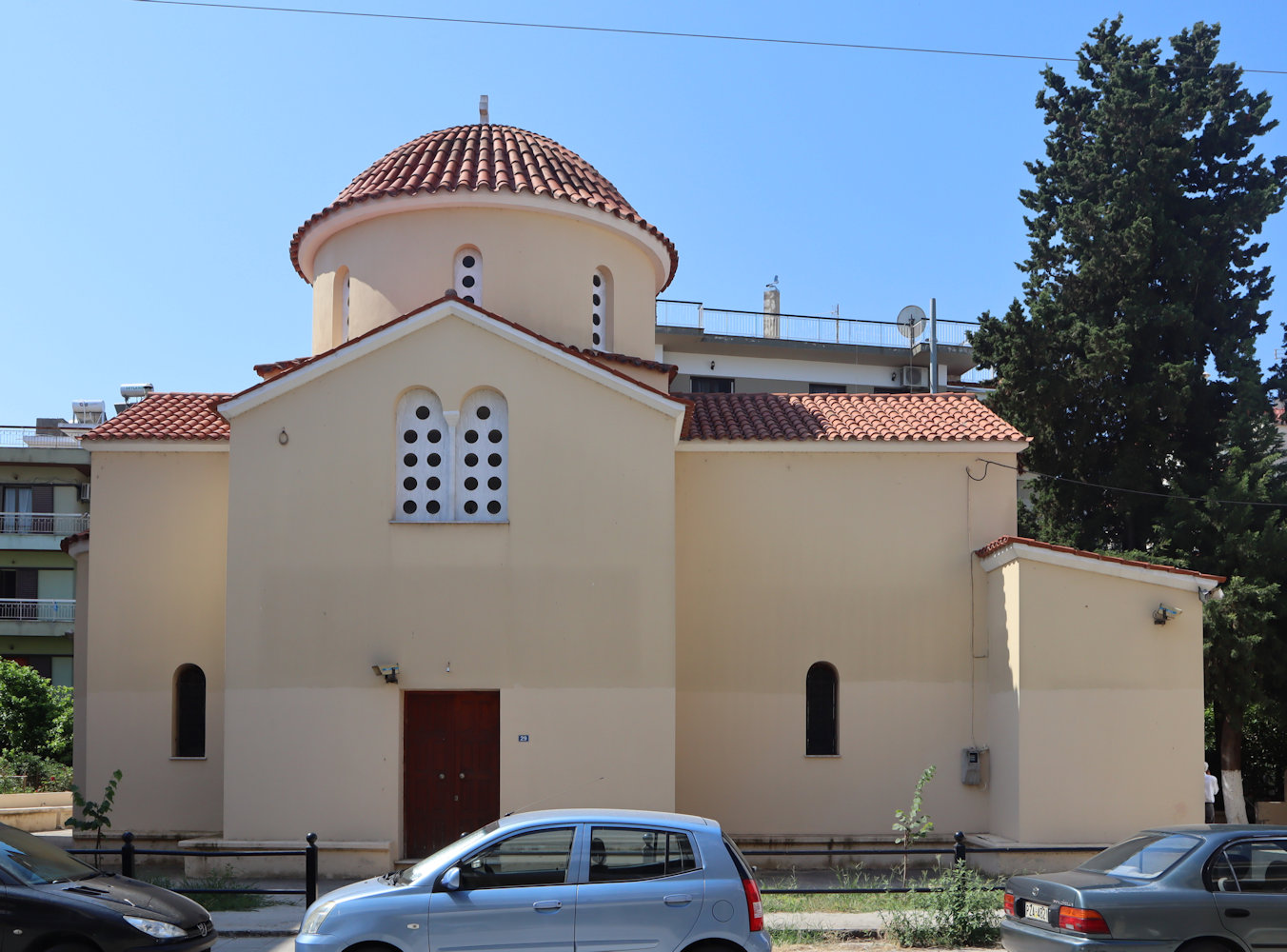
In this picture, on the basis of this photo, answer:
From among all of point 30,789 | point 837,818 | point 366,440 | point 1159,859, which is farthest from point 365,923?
point 30,789

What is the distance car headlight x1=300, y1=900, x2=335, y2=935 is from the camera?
8852mm

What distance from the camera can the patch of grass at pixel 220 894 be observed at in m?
13.3

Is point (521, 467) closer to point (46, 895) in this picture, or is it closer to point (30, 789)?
point (46, 895)

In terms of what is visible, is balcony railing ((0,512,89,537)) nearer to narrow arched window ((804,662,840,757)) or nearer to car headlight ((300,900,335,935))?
narrow arched window ((804,662,840,757))

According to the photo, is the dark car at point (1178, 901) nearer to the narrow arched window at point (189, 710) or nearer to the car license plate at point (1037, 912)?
the car license plate at point (1037, 912)

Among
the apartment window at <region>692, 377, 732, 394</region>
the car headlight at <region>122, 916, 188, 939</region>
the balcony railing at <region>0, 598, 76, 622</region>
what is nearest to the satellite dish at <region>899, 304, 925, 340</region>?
the apartment window at <region>692, 377, 732, 394</region>

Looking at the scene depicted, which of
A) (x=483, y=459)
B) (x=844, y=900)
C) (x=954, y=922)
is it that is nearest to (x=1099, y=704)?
(x=844, y=900)

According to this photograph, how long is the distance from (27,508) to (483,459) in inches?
1401

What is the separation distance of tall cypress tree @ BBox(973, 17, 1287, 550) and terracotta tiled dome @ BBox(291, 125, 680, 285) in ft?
28.5

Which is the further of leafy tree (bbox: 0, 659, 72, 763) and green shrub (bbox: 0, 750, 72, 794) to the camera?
leafy tree (bbox: 0, 659, 72, 763)

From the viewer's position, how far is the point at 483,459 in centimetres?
1614

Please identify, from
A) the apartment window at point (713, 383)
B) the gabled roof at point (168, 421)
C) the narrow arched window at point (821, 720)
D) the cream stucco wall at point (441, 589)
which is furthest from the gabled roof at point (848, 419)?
the apartment window at point (713, 383)

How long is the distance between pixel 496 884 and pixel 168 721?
10.7 metres

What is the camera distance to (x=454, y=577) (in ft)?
51.8
